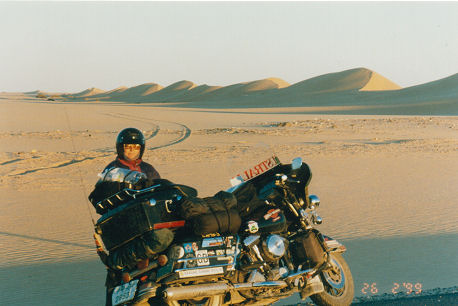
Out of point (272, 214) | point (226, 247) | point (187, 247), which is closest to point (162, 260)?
point (187, 247)

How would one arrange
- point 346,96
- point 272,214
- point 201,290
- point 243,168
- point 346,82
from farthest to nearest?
point 346,82, point 346,96, point 243,168, point 272,214, point 201,290

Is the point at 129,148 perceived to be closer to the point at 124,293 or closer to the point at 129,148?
the point at 129,148

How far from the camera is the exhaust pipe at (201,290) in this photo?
3.71 meters

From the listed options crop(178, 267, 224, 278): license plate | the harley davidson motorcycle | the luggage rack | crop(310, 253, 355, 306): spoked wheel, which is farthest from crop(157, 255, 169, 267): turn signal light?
crop(310, 253, 355, 306): spoked wheel

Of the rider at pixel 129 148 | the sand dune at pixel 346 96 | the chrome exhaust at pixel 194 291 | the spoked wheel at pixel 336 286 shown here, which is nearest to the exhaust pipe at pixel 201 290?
the chrome exhaust at pixel 194 291

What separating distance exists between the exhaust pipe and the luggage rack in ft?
2.21

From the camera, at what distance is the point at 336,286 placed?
485cm

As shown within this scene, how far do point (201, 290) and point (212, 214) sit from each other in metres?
0.54

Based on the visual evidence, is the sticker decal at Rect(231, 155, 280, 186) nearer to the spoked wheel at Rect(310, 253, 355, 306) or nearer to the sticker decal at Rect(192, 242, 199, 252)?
the sticker decal at Rect(192, 242, 199, 252)

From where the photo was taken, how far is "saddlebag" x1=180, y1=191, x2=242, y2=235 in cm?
382

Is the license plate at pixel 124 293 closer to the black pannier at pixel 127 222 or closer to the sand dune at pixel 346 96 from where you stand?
the black pannier at pixel 127 222

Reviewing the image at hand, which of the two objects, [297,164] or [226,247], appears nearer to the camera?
[226,247]

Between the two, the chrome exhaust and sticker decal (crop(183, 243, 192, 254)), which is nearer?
the chrome exhaust

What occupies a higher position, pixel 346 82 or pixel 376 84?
pixel 346 82
